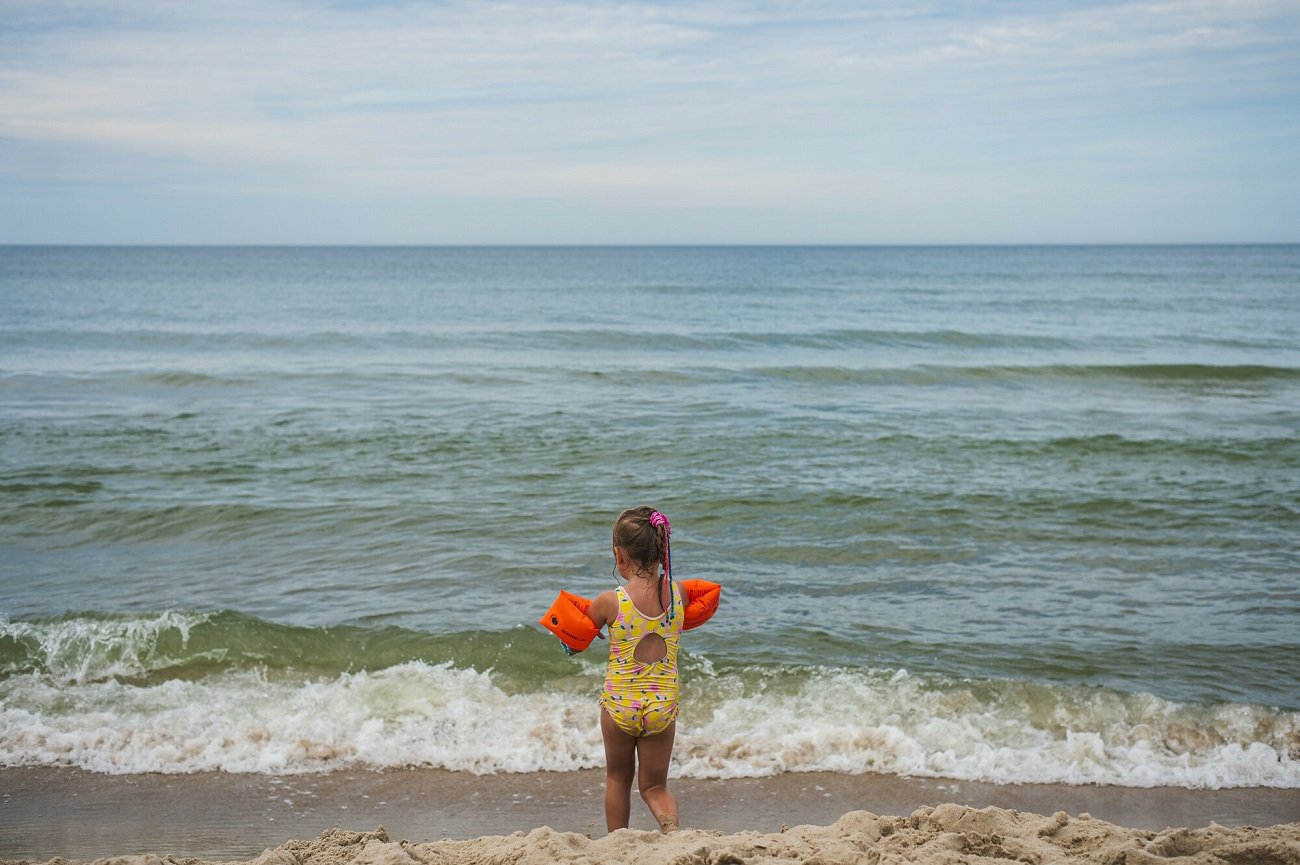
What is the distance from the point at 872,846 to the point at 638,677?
1.20 metres

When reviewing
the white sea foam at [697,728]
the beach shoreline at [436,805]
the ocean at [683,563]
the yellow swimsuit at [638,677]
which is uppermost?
the yellow swimsuit at [638,677]

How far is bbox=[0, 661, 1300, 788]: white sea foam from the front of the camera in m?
5.76

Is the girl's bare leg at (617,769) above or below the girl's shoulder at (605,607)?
below

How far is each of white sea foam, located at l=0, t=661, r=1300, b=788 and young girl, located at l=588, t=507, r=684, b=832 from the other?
1230mm

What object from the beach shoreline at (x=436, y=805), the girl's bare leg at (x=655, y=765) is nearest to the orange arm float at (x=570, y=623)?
the girl's bare leg at (x=655, y=765)

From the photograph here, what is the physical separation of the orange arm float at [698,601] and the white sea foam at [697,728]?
156cm

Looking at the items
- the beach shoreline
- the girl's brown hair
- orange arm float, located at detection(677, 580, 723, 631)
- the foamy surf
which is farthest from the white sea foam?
the girl's brown hair

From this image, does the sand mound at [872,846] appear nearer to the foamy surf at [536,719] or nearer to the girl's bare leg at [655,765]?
the girl's bare leg at [655,765]

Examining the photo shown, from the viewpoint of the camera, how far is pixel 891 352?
2478 cm

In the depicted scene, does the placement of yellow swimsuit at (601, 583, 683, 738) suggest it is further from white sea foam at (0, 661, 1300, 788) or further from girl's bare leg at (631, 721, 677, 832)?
white sea foam at (0, 661, 1300, 788)

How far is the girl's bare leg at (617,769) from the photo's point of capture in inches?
177

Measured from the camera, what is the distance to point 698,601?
455 cm

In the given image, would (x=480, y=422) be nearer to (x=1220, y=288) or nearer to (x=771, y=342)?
(x=771, y=342)

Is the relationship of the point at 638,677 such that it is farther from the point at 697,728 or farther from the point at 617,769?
the point at 697,728
